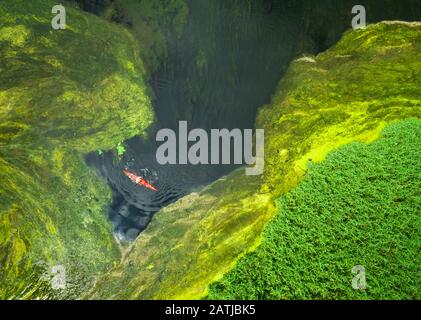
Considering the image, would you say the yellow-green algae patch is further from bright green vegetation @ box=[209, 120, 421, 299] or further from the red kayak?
the red kayak

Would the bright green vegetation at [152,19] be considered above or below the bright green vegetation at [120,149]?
above

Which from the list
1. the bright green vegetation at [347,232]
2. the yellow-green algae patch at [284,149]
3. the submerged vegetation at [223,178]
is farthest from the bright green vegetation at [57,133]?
the bright green vegetation at [347,232]

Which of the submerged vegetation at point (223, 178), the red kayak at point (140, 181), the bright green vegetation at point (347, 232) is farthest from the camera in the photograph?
the red kayak at point (140, 181)

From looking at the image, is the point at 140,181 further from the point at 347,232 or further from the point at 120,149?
the point at 347,232

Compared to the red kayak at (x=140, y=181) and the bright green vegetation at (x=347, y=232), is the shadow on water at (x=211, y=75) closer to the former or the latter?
the red kayak at (x=140, y=181)

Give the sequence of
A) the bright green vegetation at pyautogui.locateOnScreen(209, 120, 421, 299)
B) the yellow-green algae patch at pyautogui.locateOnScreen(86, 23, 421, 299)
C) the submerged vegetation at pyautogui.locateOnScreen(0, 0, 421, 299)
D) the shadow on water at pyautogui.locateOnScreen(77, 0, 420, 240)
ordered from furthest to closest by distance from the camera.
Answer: the shadow on water at pyautogui.locateOnScreen(77, 0, 420, 240), the yellow-green algae patch at pyautogui.locateOnScreen(86, 23, 421, 299), the submerged vegetation at pyautogui.locateOnScreen(0, 0, 421, 299), the bright green vegetation at pyautogui.locateOnScreen(209, 120, 421, 299)

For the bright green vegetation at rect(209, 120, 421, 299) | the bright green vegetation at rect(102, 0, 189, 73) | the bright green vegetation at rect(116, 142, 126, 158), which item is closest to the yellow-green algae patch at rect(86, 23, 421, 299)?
the bright green vegetation at rect(209, 120, 421, 299)
